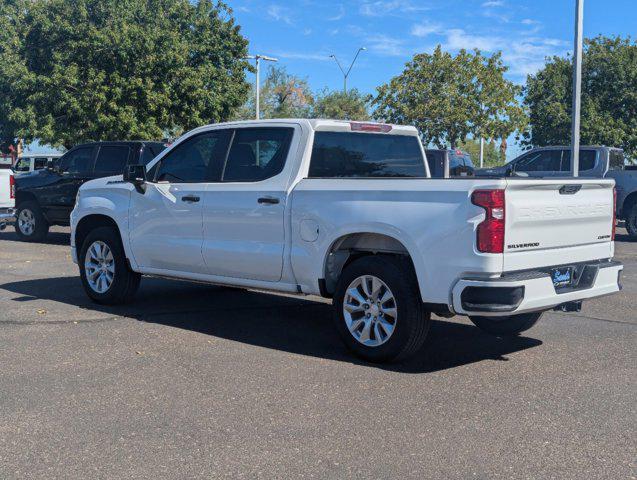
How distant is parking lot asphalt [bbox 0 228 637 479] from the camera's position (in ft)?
13.2

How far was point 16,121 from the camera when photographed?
1096 inches

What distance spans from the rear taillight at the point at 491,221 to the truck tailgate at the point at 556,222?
2.2 inches

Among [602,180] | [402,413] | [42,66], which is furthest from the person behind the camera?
[42,66]

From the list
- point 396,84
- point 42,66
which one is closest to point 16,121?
point 42,66

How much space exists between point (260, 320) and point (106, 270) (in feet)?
6.18

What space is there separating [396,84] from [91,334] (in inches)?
1369

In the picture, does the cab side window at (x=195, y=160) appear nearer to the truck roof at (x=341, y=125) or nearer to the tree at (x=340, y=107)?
the truck roof at (x=341, y=125)

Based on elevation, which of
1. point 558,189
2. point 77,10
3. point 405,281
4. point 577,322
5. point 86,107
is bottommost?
point 577,322

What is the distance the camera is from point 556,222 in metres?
5.71

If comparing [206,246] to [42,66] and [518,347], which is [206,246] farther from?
[42,66]

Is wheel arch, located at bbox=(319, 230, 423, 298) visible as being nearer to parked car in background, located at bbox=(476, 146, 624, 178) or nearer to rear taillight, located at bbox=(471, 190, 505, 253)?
rear taillight, located at bbox=(471, 190, 505, 253)

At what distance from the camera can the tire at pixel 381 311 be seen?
18.9ft

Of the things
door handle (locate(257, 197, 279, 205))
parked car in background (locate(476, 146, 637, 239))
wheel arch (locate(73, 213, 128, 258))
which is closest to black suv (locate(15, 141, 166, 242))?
wheel arch (locate(73, 213, 128, 258))

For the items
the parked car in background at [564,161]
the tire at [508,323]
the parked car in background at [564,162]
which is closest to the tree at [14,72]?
the parked car in background at [564,162]
